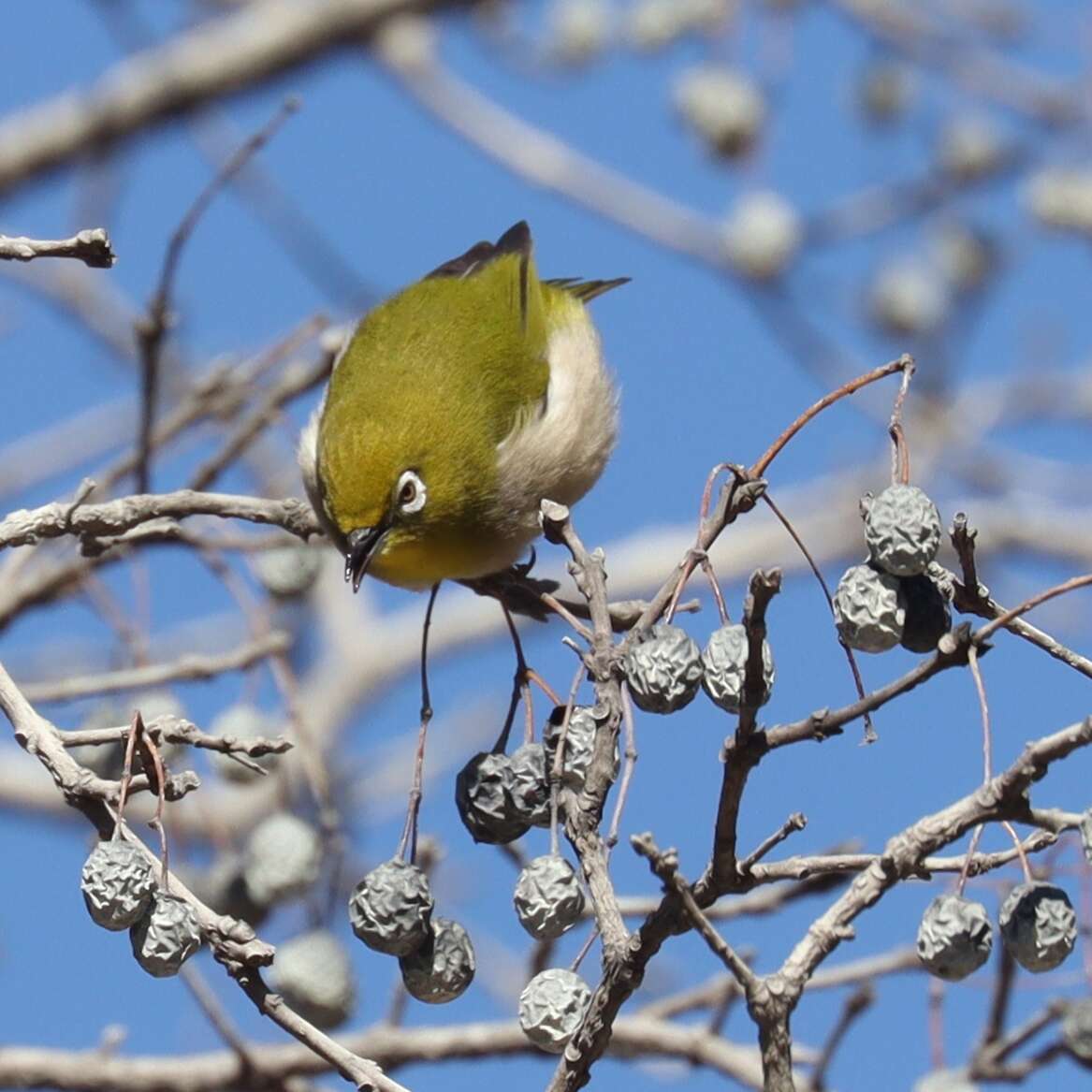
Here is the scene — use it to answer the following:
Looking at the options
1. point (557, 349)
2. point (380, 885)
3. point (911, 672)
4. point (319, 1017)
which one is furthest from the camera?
point (557, 349)

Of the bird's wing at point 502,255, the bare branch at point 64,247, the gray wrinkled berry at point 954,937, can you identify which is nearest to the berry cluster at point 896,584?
the gray wrinkled berry at point 954,937

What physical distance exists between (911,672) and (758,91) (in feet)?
18.5

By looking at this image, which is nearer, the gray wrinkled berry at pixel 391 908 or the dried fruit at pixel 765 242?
the gray wrinkled berry at pixel 391 908

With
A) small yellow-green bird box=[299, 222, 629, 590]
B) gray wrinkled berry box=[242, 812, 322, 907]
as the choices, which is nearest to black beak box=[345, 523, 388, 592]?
small yellow-green bird box=[299, 222, 629, 590]

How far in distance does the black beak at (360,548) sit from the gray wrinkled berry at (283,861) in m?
0.52

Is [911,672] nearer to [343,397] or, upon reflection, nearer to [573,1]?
[343,397]

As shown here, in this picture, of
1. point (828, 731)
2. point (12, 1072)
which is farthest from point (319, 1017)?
point (828, 731)

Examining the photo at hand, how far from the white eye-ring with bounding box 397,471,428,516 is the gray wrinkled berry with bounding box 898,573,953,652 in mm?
1786

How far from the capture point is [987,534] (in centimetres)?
797

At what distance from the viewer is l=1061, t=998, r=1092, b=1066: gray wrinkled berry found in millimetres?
2763

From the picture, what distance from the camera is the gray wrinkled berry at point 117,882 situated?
2113 mm

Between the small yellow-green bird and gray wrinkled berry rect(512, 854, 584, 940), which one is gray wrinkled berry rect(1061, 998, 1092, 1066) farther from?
the small yellow-green bird

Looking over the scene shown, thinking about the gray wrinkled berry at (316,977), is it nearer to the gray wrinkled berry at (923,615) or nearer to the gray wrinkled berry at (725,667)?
the gray wrinkled berry at (725,667)

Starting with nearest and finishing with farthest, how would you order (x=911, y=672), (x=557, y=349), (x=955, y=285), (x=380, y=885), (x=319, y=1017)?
(x=911, y=672), (x=380, y=885), (x=319, y=1017), (x=557, y=349), (x=955, y=285)
